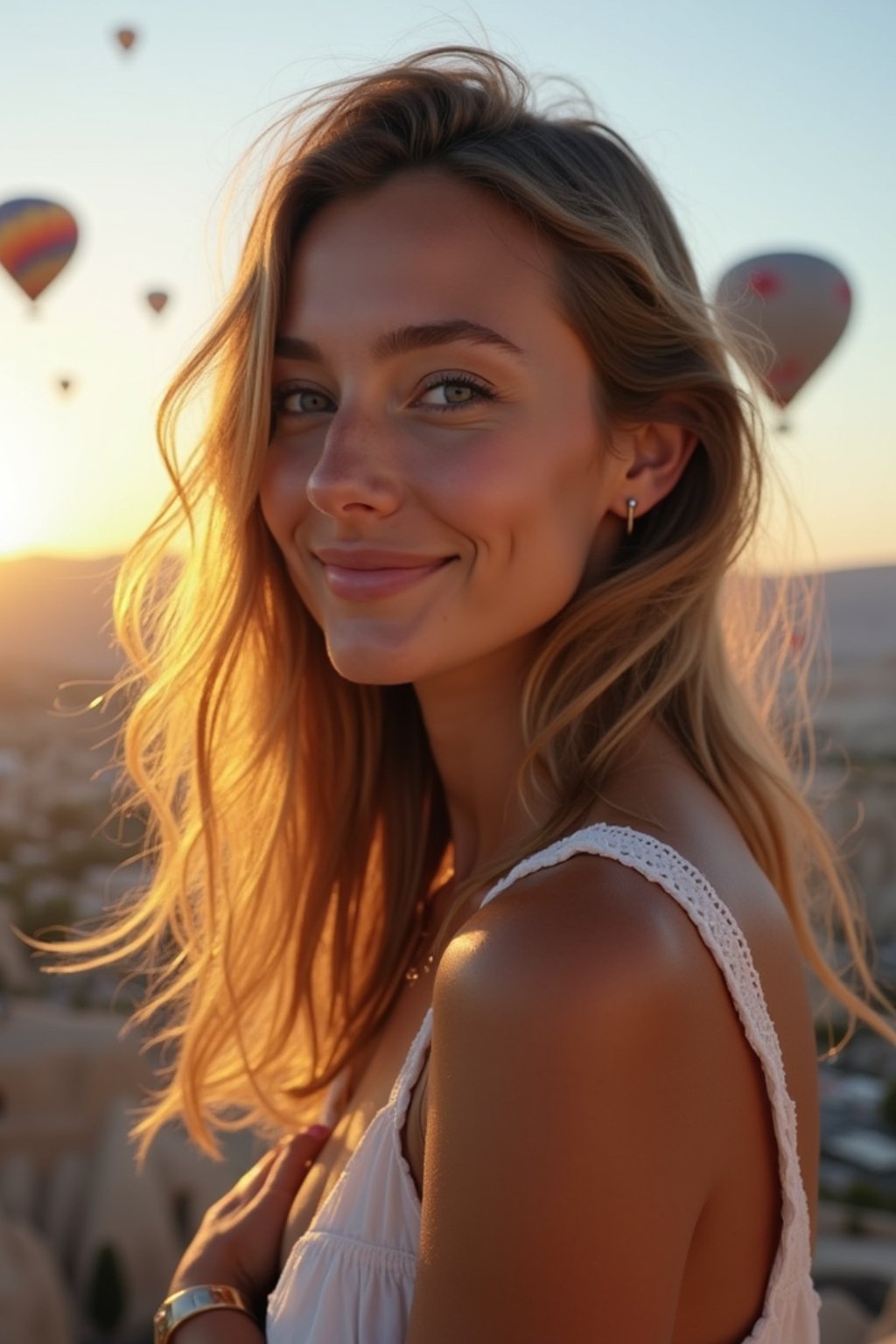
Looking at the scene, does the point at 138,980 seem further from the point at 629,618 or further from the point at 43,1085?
the point at 629,618

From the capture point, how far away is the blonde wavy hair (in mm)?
2180

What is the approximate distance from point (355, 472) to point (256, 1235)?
1239 millimetres

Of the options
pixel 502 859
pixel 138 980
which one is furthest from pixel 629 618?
pixel 138 980

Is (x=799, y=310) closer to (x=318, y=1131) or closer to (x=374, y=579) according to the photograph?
(x=318, y=1131)

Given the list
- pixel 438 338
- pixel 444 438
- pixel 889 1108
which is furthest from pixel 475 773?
pixel 889 1108

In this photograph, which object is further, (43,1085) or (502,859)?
(43,1085)

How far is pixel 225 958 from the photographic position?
277cm

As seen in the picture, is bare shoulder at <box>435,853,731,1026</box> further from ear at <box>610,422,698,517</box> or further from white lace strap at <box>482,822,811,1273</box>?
ear at <box>610,422,698,517</box>

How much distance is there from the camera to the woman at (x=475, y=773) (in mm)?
1501

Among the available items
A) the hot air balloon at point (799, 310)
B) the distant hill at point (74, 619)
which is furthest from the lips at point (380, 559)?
the distant hill at point (74, 619)

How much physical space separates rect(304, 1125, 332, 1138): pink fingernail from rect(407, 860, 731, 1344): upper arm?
963mm

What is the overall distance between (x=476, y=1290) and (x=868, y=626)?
97.0 metres

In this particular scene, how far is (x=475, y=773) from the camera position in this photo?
2.46 metres

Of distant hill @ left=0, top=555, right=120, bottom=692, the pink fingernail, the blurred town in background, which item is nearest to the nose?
the pink fingernail
